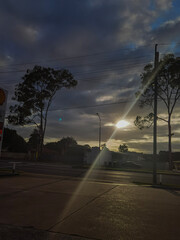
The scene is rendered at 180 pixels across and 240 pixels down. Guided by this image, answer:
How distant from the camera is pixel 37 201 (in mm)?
6789

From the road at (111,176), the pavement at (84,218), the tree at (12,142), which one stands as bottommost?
the road at (111,176)

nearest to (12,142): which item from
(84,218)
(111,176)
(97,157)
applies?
(97,157)

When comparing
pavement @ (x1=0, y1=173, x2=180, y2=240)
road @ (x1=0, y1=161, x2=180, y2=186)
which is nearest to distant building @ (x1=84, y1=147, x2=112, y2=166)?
road @ (x1=0, y1=161, x2=180, y2=186)

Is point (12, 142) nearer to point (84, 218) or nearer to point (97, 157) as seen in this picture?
point (97, 157)

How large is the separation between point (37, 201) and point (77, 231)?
9.19 feet

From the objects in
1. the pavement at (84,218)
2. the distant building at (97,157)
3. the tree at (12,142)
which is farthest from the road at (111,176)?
the tree at (12,142)

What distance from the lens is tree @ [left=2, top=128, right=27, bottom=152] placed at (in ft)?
204

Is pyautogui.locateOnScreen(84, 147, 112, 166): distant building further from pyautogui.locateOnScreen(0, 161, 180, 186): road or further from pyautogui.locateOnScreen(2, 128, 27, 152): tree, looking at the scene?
pyautogui.locateOnScreen(2, 128, 27, 152): tree

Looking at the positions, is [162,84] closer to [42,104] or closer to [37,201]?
[42,104]

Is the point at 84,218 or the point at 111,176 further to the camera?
the point at 111,176

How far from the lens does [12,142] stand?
→ 6412cm

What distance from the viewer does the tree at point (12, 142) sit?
204 feet

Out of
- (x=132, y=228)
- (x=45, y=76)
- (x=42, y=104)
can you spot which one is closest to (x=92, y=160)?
(x=42, y=104)

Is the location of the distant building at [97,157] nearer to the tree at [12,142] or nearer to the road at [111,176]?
the road at [111,176]
